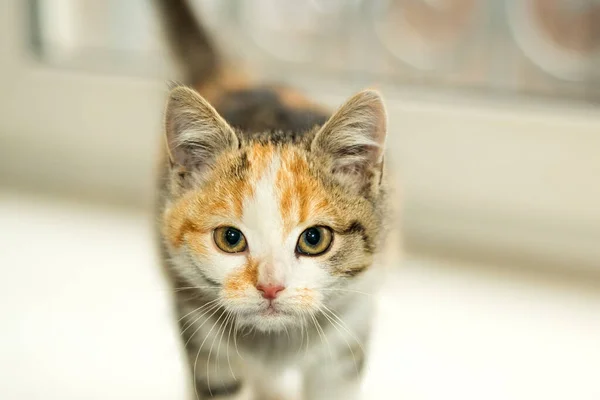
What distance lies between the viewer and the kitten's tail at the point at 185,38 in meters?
0.89

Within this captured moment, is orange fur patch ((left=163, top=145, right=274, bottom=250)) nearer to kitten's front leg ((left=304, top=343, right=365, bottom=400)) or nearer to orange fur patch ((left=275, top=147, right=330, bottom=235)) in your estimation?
orange fur patch ((left=275, top=147, right=330, bottom=235))

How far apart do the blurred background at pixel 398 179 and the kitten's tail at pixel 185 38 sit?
0.03m

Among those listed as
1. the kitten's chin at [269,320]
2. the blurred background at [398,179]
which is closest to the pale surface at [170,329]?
the blurred background at [398,179]

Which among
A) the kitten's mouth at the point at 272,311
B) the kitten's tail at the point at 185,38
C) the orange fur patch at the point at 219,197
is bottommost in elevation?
the kitten's mouth at the point at 272,311

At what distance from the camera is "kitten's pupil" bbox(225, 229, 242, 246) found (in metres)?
0.53

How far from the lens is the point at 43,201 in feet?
4.02

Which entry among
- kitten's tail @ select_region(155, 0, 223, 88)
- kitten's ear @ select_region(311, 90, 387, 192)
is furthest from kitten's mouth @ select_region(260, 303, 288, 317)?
kitten's tail @ select_region(155, 0, 223, 88)

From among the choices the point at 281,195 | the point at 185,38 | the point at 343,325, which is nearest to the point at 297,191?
the point at 281,195

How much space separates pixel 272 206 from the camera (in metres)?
0.53

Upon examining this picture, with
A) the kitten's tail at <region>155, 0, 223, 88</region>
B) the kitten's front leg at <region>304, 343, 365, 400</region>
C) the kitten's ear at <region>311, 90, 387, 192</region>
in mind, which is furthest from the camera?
the kitten's tail at <region>155, 0, 223, 88</region>

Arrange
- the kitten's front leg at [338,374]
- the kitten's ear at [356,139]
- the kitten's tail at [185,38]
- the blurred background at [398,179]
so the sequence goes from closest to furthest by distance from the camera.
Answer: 1. the kitten's ear at [356,139]
2. the kitten's front leg at [338,374]
3. the blurred background at [398,179]
4. the kitten's tail at [185,38]

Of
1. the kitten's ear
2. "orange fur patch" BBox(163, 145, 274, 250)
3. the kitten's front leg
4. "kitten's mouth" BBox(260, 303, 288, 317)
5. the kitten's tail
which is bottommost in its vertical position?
the kitten's front leg

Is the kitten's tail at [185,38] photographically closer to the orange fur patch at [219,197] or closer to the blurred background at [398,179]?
the blurred background at [398,179]

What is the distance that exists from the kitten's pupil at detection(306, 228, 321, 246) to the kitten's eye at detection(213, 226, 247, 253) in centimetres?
5
